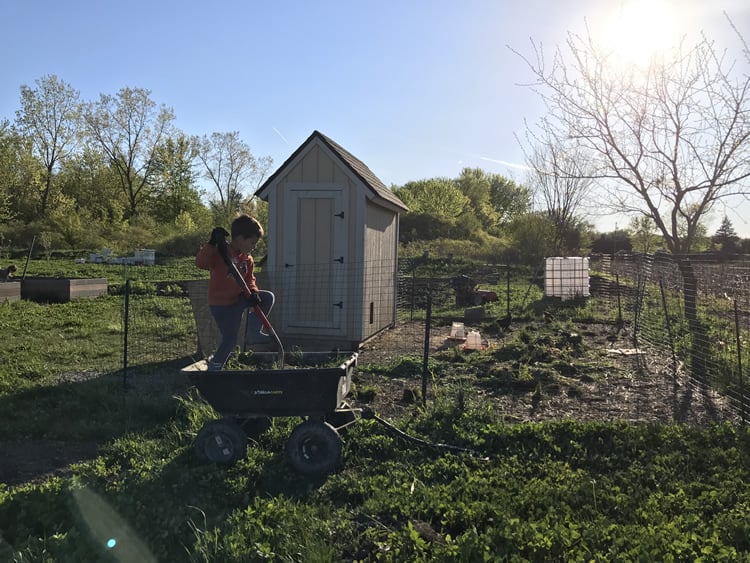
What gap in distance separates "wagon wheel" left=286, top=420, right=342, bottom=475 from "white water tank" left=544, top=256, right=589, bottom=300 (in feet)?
41.7

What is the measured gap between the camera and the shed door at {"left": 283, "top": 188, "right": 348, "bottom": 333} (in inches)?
374

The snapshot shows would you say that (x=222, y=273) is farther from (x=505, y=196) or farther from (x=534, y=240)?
(x=505, y=196)

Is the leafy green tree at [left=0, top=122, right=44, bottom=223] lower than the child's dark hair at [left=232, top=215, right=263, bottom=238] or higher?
higher

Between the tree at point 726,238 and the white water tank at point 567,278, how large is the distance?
96.4ft

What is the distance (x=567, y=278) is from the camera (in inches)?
630

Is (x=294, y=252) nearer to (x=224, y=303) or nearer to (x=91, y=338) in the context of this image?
(x=91, y=338)

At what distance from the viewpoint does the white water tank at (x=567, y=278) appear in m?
16.1

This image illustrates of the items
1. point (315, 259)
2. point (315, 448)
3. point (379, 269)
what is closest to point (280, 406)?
point (315, 448)

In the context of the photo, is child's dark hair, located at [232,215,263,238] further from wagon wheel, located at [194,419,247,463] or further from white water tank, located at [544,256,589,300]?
white water tank, located at [544,256,589,300]

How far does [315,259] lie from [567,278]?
889 centimetres

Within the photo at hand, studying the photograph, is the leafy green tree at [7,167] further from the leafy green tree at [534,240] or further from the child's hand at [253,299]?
the child's hand at [253,299]

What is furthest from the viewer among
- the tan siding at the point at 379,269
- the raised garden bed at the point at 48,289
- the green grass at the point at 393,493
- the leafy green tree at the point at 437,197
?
the leafy green tree at the point at 437,197

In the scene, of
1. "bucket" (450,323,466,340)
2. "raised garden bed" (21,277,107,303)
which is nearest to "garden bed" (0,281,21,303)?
"raised garden bed" (21,277,107,303)

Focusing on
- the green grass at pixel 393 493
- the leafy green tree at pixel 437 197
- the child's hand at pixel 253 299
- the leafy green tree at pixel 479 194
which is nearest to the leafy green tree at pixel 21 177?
the leafy green tree at pixel 437 197
